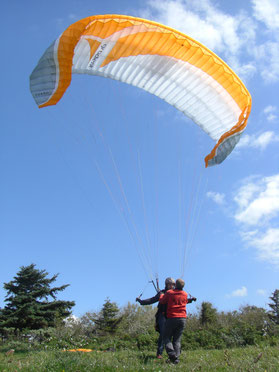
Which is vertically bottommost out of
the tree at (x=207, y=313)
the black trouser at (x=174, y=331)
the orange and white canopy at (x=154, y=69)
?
the black trouser at (x=174, y=331)

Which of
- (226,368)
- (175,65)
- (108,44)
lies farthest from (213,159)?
(226,368)

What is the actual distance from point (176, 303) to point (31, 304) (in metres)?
16.4

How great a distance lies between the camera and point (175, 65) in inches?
331

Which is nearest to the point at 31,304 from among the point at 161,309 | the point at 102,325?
the point at 102,325

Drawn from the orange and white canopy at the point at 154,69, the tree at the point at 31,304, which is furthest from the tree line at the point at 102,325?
the orange and white canopy at the point at 154,69

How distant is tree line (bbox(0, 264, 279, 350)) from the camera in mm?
9055

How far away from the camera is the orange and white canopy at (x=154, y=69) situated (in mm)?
7477

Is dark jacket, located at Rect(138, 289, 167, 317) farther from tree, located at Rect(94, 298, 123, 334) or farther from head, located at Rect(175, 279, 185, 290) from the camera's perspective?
tree, located at Rect(94, 298, 123, 334)

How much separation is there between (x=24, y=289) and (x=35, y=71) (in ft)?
53.1

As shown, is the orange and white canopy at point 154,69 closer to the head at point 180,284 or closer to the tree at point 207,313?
the head at point 180,284

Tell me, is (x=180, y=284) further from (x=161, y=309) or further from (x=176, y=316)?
(x=161, y=309)

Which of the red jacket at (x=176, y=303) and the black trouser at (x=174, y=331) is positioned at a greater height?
the red jacket at (x=176, y=303)

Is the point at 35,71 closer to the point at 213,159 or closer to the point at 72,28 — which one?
the point at 72,28

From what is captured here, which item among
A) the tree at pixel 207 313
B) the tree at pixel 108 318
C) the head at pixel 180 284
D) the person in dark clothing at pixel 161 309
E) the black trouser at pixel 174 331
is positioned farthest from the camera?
the tree at pixel 108 318
